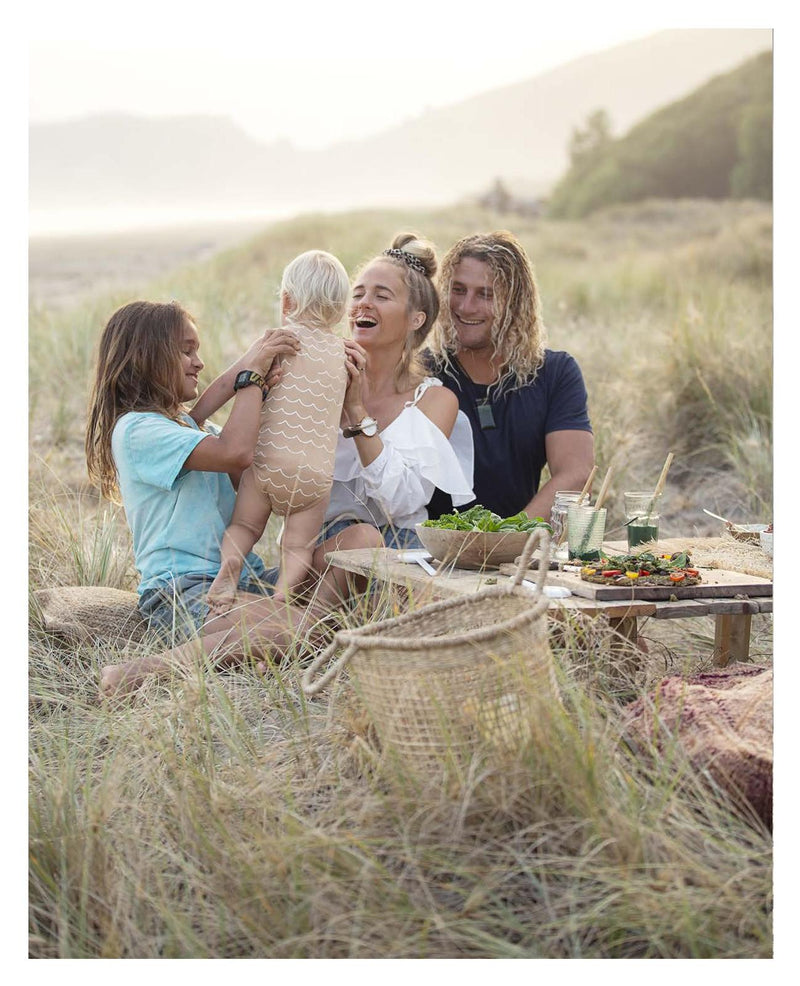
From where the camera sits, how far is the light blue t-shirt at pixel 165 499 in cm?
368

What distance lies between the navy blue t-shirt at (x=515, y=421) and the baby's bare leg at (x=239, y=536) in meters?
1.03

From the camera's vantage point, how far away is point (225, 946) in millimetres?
2340

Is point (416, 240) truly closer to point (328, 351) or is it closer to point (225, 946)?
point (328, 351)

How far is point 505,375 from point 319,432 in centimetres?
102

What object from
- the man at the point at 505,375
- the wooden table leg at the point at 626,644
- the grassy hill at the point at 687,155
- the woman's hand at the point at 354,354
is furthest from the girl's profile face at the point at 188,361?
the grassy hill at the point at 687,155

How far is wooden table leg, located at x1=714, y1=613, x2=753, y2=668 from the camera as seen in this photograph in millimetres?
3555

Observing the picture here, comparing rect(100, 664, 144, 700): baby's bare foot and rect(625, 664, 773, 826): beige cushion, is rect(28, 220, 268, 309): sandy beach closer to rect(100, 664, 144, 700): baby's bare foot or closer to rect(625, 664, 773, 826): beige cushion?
rect(100, 664, 144, 700): baby's bare foot

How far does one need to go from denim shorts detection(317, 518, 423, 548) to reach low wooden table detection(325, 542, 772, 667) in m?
0.43

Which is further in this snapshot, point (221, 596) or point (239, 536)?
point (239, 536)

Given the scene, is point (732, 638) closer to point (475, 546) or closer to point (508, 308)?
point (475, 546)

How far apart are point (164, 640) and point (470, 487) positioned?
1259 millimetres

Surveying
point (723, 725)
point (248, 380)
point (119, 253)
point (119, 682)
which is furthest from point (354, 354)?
point (119, 253)

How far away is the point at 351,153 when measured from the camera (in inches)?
1943
